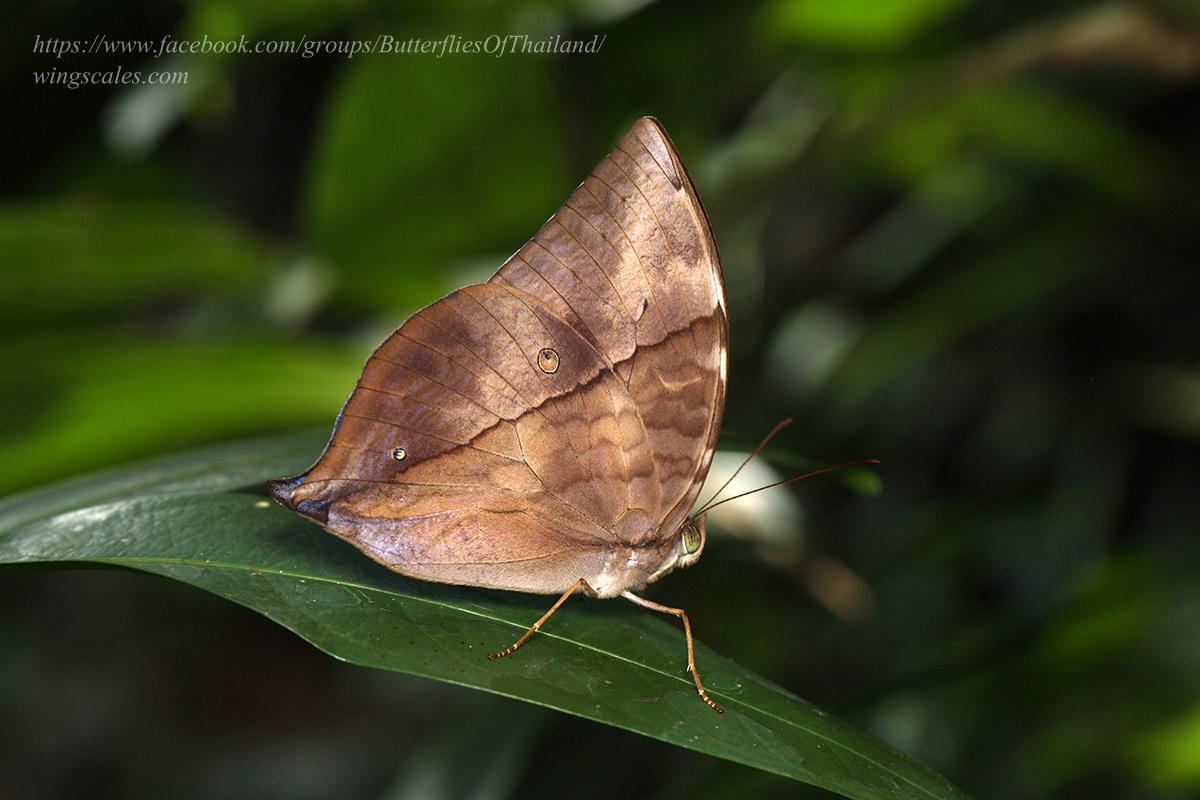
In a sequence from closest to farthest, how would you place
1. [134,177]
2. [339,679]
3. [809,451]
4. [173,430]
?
1. [173,430]
2. [809,451]
3. [134,177]
4. [339,679]

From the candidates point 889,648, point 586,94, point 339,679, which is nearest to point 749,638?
point 889,648

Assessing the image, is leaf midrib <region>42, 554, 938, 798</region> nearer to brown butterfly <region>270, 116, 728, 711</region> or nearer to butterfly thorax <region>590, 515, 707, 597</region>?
brown butterfly <region>270, 116, 728, 711</region>

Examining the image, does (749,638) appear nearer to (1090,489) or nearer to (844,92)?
(1090,489)

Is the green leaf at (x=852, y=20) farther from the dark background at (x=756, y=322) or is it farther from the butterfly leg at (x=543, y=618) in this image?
the butterfly leg at (x=543, y=618)

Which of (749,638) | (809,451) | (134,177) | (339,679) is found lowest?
(339,679)

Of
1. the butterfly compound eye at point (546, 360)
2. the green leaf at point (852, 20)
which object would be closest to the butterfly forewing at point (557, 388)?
the butterfly compound eye at point (546, 360)

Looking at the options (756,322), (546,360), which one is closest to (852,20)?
(756,322)

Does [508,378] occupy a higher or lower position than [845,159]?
lower
